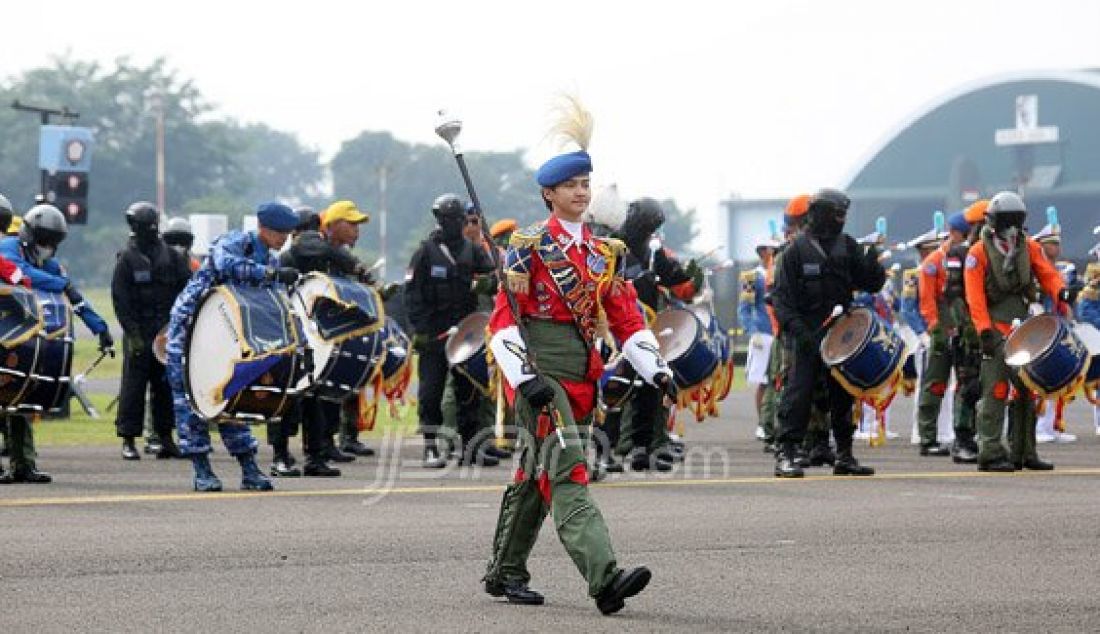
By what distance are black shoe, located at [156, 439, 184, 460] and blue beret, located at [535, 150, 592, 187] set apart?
8.48 meters

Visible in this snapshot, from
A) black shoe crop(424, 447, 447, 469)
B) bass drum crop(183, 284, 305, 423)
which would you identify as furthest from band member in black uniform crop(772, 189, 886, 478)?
bass drum crop(183, 284, 305, 423)

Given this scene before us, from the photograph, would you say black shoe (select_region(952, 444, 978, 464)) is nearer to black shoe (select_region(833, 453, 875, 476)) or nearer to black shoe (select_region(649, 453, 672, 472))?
black shoe (select_region(833, 453, 875, 476))

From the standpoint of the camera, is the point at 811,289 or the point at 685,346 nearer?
the point at 811,289

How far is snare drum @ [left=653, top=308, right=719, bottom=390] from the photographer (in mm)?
15734

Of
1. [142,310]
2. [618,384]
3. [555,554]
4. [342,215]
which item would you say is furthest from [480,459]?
[555,554]

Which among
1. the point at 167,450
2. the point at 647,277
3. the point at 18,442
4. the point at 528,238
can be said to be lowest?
the point at 167,450

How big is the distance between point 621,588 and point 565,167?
1.70 metres

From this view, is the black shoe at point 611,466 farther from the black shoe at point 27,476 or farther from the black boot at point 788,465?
the black shoe at point 27,476

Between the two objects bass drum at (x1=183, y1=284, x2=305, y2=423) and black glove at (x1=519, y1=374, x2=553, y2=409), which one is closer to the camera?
black glove at (x1=519, y1=374, x2=553, y2=409)

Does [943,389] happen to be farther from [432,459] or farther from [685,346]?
[432,459]

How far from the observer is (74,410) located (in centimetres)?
2461

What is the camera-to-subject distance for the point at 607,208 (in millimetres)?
14852

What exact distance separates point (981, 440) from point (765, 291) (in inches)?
211

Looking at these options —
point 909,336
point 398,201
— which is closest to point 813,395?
point 909,336
